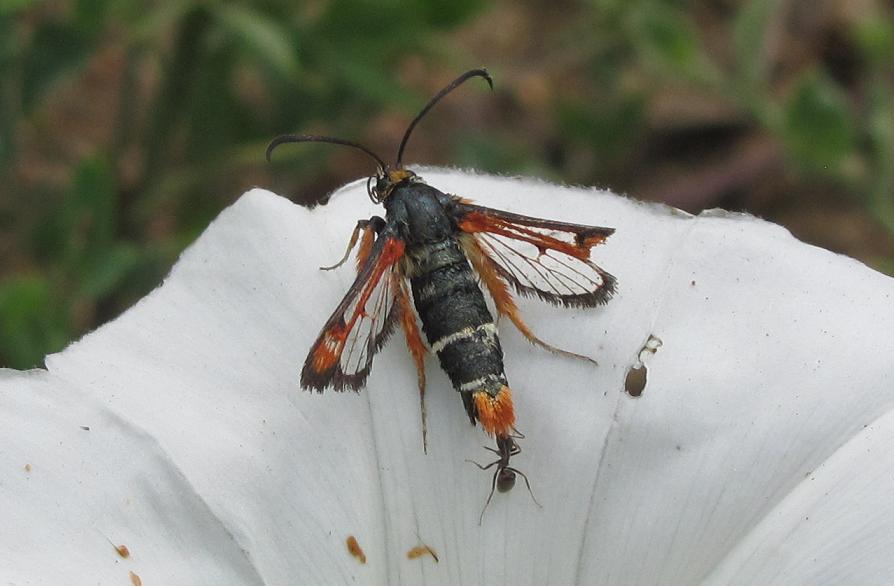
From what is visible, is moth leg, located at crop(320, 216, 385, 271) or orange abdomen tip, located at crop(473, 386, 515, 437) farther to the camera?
moth leg, located at crop(320, 216, 385, 271)

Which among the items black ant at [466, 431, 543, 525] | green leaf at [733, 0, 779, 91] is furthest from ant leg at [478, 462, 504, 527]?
green leaf at [733, 0, 779, 91]

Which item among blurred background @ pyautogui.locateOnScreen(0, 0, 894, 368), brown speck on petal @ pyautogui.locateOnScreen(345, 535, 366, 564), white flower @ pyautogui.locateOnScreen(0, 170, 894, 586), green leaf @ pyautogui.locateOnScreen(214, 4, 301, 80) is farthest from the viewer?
blurred background @ pyautogui.locateOnScreen(0, 0, 894, 368)

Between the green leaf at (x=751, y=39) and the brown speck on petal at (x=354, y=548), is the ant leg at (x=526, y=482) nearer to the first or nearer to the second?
the brown speck on petal at (x=354, y=548)

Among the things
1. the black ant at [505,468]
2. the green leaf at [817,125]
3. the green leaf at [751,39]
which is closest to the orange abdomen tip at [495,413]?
the black ant at [505,468]

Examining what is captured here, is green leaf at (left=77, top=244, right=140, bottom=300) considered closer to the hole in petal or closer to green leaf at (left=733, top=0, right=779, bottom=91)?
the hole in petal

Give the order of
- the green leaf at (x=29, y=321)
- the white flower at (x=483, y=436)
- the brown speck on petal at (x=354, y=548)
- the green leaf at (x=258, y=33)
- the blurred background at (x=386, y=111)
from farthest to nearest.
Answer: the blurred background at (x=386, y=111)
the green leaf at (x=258, y=33)
the green leaf at (x=29, y=321)
the brown speck on petal at (x=354, y=548)
the white flower at (x=483, y=436)

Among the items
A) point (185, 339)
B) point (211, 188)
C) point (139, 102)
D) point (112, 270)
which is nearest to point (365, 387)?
point (185, 339)
